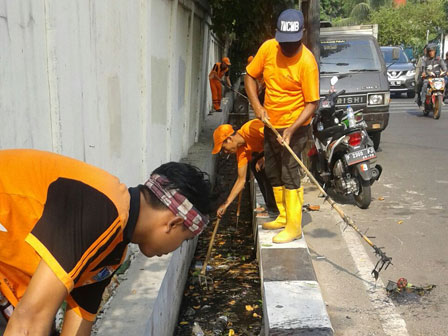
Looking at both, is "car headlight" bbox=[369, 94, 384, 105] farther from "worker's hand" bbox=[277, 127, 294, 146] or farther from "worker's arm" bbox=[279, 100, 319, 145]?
"worker's hand" bbox=[277, 127, 294, 146]

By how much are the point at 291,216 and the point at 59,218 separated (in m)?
3.55

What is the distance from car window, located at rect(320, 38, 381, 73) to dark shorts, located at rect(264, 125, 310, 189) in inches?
201

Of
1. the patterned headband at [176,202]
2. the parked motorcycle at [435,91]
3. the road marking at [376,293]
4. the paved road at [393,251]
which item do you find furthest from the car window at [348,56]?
the patterned headband at [176,202]

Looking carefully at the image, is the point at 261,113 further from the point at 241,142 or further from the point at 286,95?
the point at 241,142

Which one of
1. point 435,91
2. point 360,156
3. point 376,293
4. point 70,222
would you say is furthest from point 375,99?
point 70,222

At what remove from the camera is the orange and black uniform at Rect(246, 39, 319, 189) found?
15.4 feet

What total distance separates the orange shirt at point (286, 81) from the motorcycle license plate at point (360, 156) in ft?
6.02

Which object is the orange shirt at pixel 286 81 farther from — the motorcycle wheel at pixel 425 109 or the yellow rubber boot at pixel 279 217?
the motorcycle wheel at pixel 425 109

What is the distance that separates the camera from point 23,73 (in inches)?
93.4

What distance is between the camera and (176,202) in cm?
173

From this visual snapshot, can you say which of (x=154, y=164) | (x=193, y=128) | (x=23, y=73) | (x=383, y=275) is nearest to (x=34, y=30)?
(x=23, y=73)

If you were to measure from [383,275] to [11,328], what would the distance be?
386 cm

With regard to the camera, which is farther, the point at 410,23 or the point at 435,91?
the point at 410,23

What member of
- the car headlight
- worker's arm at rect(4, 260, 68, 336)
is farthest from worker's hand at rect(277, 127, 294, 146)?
the car headlight
